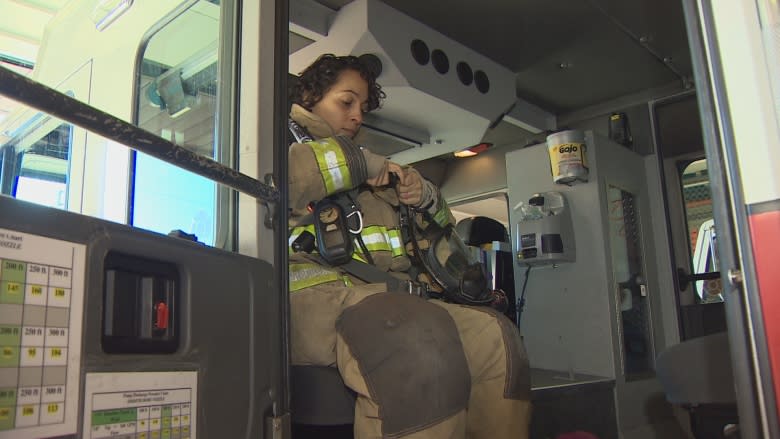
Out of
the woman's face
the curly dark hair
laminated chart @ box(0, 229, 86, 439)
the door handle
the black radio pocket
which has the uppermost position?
the curly dark hair

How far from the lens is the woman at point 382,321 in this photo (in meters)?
1.36

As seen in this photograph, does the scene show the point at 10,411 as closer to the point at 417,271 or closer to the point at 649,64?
the point at 417,271

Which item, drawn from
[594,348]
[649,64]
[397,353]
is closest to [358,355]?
[397,353]

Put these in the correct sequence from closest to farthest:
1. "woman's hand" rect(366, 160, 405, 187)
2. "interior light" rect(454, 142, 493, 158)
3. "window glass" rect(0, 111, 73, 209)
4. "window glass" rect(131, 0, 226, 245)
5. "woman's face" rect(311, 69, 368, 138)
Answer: "window glass" rect(131, 0, 226, 245) → "woman's hand" rect(366, 160, 405, 187) → "window glass" rect(0, 111, 73, 209) → "woman's face" rect(311, 69, 368, 138) → "interior light" rect(454, 142, 493, 158)

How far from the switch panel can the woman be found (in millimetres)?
482

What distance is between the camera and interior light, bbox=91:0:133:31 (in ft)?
6.40

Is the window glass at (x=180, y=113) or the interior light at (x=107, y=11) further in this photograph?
the interior light at (x=107, y=11)

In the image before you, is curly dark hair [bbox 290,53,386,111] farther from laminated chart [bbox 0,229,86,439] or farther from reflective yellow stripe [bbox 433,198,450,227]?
laminated chart [bbox 0,229,86,439]

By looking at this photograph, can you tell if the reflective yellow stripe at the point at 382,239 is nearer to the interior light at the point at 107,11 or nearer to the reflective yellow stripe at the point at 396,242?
the reflective yellow stripe at the point at 396,242

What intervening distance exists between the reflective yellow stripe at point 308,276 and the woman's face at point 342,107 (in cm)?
59

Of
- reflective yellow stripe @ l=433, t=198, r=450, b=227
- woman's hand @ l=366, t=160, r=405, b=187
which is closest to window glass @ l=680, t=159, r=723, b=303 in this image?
reflective yellow stripe @ l=433, t=198, r=450, b=227

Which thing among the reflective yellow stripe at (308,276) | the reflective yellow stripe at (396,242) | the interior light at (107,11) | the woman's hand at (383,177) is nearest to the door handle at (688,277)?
the reflective yellow stripe at (396,242)

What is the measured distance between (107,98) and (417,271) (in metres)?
1.17

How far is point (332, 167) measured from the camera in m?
1.61
